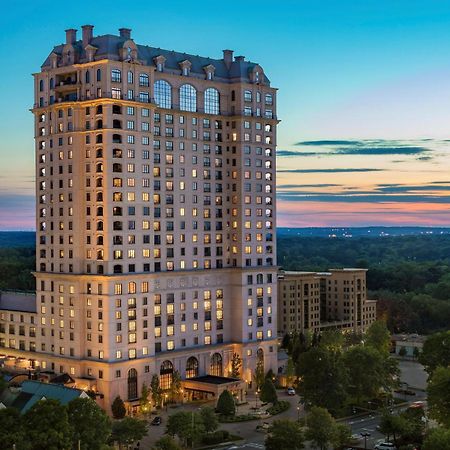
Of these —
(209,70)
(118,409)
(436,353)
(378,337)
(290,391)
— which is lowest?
(290,391)

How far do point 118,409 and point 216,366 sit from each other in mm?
24863

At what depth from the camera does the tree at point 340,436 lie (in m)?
98.1

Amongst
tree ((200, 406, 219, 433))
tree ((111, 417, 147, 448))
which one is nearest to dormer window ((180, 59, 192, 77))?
tree ((200, 406, 219, 433))

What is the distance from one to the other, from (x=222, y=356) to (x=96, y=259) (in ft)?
95.3

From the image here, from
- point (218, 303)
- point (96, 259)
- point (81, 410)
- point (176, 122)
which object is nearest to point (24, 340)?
point (96, 259)

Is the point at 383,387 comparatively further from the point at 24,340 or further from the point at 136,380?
the point at 24,340

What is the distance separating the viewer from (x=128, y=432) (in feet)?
324

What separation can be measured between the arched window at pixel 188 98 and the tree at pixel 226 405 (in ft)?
149

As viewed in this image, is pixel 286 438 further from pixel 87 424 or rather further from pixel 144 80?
pixel 144 80

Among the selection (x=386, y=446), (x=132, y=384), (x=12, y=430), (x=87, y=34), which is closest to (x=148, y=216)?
(x=132, y=384)

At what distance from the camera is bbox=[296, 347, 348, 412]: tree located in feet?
381

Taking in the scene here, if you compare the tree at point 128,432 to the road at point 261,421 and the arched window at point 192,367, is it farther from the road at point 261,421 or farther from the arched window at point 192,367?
the arched window at point 192,367

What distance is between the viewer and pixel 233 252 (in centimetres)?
14300

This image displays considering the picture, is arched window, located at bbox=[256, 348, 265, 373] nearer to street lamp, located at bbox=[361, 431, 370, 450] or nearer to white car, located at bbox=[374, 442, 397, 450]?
street lamp, located at bbox=[361, 431, 370, 450]
